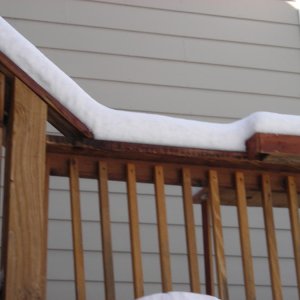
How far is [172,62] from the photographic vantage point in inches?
229

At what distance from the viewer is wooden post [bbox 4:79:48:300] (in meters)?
2.65

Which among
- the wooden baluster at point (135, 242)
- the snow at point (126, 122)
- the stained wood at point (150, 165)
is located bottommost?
the wooden baluster at point (135, 242)

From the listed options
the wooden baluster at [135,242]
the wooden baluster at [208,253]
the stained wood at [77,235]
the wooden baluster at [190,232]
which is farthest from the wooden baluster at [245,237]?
the stained wood at [77,235]

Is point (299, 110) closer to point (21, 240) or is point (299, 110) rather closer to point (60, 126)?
point (60, 126)

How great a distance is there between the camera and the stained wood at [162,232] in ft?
10.4

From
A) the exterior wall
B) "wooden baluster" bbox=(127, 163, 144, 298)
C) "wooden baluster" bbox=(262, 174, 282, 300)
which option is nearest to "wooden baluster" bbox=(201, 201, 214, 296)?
"wooden baluster" bbox=(262, 174, 282, 300)

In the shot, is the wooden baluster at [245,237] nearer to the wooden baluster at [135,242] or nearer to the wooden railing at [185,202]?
the wooden railing at [185,202]

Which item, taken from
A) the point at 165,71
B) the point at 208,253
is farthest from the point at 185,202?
the point at 165,71

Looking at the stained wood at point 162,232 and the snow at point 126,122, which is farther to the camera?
the stained wood at point 162,232

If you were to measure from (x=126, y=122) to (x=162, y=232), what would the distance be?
0.52 m

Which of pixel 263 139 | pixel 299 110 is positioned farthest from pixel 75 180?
pixel 299 110

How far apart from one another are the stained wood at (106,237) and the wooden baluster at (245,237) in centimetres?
62

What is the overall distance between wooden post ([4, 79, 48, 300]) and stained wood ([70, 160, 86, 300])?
0.91ft

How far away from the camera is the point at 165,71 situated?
579cm
